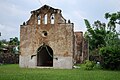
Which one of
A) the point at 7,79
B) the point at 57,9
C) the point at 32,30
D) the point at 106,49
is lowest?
the point at 7,79

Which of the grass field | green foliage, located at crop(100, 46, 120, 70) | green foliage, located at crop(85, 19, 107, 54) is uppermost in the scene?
green foliage, located at crop(85, 19, 107, 54)

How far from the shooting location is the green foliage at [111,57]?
31.4 metres

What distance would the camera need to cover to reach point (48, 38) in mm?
33750

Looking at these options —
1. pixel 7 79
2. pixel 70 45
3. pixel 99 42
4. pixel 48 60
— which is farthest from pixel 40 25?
pixel 99 42

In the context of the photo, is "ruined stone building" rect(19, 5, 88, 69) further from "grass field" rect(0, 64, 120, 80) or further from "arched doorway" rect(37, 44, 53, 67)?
"grass field" rect(0, 64, 120, 80)

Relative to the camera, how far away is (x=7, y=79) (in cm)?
1631

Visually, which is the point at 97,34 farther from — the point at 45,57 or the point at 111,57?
the point at 111,57

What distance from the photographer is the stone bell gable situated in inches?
1296

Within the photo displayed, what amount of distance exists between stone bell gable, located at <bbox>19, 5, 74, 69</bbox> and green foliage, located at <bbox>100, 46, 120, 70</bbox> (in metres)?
3.94

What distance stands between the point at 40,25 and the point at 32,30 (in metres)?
1.24

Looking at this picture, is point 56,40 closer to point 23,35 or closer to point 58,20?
point 58,20

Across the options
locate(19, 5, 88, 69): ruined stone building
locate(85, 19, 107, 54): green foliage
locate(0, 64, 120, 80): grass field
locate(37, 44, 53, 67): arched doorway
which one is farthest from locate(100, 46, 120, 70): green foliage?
locate(85, 19, 107, 54): green foliage

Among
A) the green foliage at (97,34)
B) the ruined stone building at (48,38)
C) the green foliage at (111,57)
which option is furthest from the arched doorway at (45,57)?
the green foliage at (97,34)

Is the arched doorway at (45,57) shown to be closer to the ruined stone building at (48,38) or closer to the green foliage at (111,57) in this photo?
the ruined stone building at (48,38)
